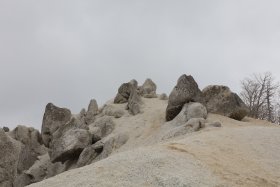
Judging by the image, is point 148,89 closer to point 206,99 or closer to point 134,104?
point 134,104

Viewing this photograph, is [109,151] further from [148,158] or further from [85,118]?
[148,158]

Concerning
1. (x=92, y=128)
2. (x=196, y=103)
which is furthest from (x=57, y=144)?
(x=196, y=103)

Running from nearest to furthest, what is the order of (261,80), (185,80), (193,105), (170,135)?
(170,135) < (193,105) < (185,80) < (261,80)

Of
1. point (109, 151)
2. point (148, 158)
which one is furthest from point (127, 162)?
point (109, 151)

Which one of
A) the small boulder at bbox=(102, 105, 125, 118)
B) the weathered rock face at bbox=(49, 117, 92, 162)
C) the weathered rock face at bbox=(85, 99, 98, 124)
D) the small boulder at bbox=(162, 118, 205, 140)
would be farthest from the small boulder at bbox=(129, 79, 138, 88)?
the small boulder at bbox=(162, 118, 205, 140)

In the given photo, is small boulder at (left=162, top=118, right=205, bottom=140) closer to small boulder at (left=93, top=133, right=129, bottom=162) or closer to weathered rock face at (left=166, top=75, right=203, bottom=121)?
weathered rock face at (left=166, top=75, right=203, bottom=121)

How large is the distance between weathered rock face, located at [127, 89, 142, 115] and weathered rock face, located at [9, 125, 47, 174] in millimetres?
9026

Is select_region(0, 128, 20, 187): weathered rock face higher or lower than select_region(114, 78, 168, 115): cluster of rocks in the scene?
lower

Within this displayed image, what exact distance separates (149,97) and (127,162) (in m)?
26.7

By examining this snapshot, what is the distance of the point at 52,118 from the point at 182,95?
1376 centimetres

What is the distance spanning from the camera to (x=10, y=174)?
26.1m

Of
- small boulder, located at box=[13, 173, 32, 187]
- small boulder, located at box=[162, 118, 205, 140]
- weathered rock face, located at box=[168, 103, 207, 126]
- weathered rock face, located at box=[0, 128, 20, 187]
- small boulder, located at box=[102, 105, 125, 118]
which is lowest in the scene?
small boulder, located at box=[13, 173, 32, 187]

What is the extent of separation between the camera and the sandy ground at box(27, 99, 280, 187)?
14182 millimetres

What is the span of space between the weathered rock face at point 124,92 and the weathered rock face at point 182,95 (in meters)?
9.86
